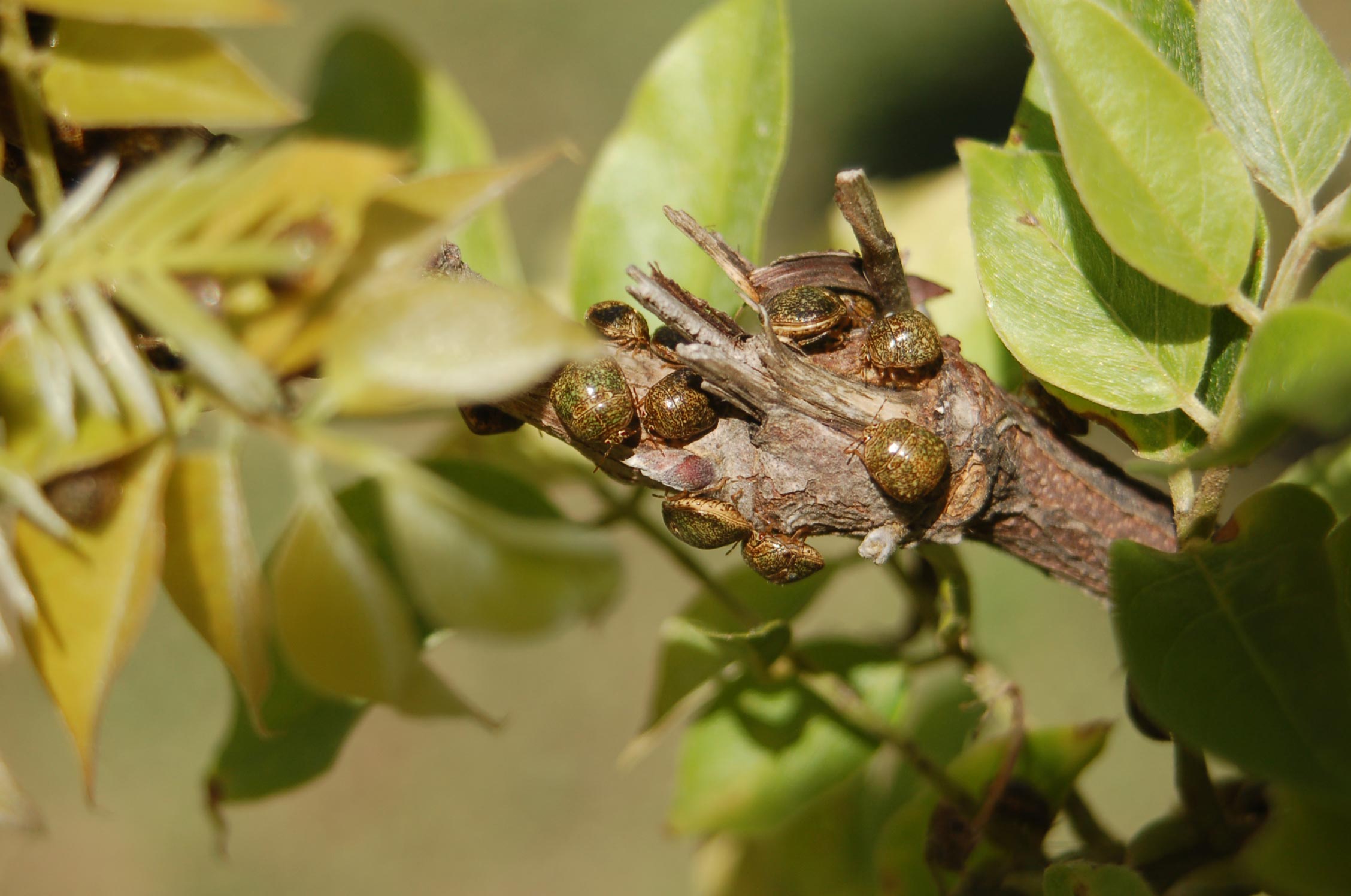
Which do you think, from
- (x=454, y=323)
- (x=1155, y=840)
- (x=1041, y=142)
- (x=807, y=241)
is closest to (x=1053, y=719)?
(x=807, y=241)

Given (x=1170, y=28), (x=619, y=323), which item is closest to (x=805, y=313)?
(x=619, y=323)

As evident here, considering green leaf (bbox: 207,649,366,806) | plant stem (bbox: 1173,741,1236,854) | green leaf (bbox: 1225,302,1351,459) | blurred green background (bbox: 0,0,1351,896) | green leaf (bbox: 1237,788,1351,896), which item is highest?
green leaf (bbox: 1225,302,1351,459)

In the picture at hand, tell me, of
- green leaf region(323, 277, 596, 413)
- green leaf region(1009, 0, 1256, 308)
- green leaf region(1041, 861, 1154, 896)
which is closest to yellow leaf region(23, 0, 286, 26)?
green leaf region(323, 277, 596, 413)

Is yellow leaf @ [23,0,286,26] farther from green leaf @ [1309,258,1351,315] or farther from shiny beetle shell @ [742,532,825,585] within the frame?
green leaf @ [1309,258,1351,315]

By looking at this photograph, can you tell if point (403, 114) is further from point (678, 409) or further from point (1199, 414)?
point (1199, 414)

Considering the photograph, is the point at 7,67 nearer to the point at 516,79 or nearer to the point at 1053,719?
the point at 1053,719
